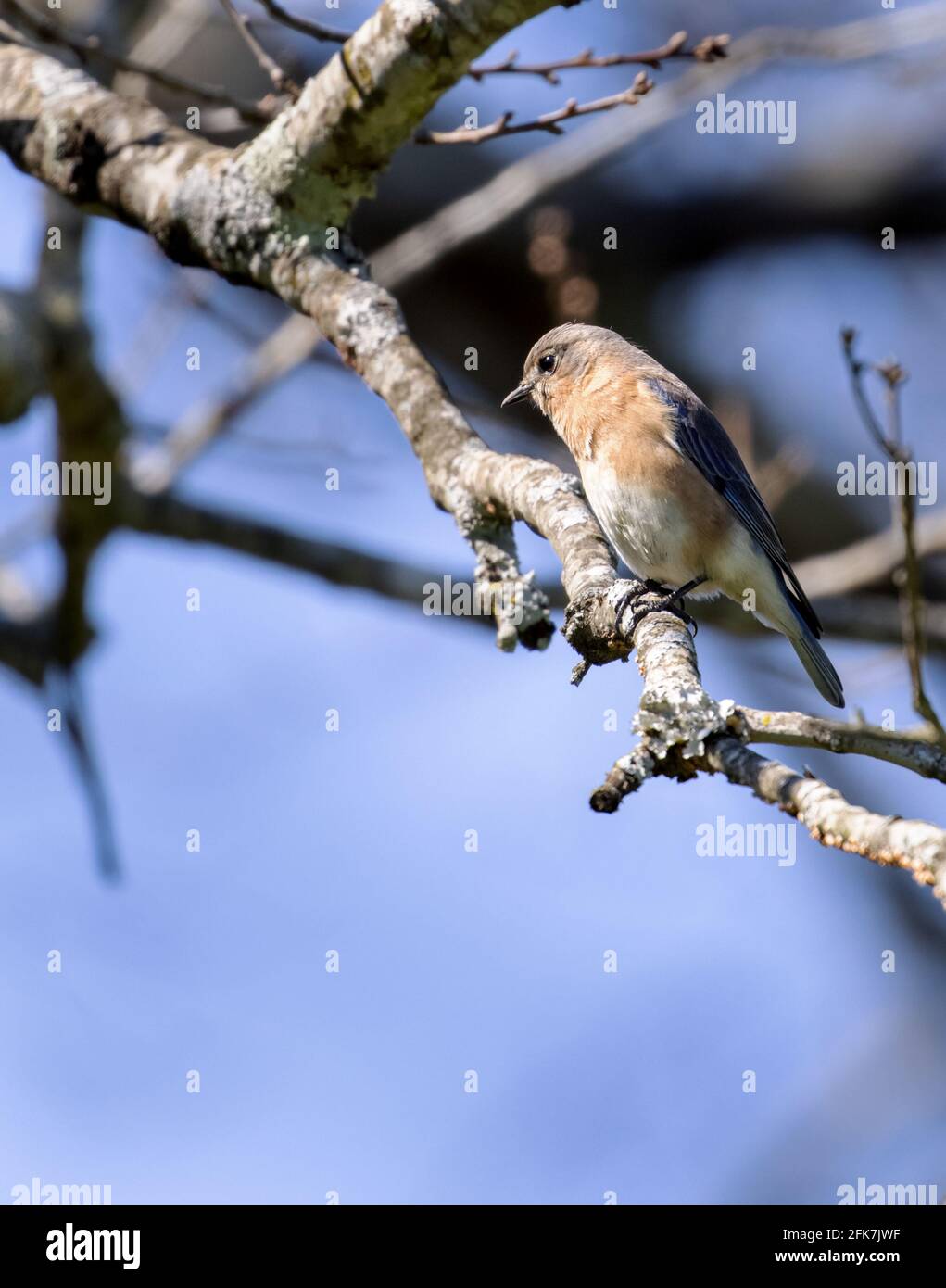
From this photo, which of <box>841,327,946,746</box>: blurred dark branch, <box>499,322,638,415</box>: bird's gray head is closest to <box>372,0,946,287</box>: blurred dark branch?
<box>499,322,638,415</box>: bird's gray head

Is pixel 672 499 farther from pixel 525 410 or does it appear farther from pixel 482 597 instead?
pixel 525 410

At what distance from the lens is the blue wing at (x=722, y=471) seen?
515 cm

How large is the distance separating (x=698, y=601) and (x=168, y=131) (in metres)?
2.96

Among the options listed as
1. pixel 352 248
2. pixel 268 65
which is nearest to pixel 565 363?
pixel 352 248

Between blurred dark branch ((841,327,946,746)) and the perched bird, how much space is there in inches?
56.6

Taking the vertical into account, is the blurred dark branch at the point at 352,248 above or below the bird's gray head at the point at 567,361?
below

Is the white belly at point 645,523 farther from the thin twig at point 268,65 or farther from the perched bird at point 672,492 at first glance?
the thin twig at point 268,65

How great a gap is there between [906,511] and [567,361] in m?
2.87

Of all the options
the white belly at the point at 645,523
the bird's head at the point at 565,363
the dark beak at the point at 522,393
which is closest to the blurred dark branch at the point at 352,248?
the white belly at the point at 645,523

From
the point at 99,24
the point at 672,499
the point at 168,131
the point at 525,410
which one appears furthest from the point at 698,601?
the point at 99,24

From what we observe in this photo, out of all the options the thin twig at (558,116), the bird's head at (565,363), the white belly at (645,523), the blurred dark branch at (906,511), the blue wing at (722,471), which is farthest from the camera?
the bird's head at (565,363)

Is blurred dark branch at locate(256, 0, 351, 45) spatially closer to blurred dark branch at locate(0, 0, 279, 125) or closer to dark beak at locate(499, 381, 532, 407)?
blurred dark branch at locate(0, 0, 279, 125)

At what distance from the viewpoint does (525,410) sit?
311 inches

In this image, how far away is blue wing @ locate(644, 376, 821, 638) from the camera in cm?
515
